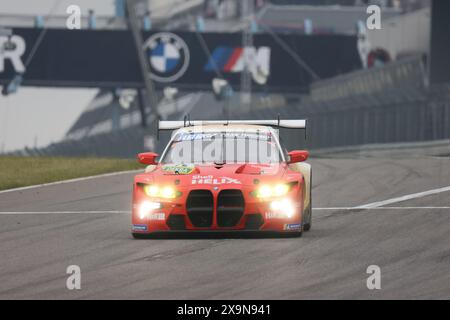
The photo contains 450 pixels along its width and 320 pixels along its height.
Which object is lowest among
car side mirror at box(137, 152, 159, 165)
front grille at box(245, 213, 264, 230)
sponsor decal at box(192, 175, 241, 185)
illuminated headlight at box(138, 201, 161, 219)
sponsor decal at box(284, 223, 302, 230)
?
sponsor decal at box(284, 223, 302, 230)

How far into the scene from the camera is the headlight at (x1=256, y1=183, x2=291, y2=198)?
48.7ft

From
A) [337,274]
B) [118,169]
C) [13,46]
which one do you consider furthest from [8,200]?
[13,46]

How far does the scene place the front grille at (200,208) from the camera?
1482 cm

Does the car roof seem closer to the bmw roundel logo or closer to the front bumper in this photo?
the front bumper

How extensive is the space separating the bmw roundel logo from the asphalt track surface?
5211cm

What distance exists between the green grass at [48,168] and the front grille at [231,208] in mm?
10891

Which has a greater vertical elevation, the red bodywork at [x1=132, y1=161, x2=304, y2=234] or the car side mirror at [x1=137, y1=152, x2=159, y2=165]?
the car side mirror at [x1=137, y1=152, x2=159, y2=165]

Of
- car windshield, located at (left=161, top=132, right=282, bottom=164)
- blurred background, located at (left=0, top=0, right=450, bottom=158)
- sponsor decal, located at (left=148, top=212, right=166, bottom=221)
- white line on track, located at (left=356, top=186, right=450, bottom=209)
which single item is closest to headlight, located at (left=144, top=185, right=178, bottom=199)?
sponsor decal, located at (left=148, top=212, right=166, bottom=221)

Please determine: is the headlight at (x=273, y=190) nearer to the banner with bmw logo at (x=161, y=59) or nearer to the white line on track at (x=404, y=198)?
the white line on track at (x=404, y=198)

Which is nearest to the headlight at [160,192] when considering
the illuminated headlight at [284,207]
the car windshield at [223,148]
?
the car windshield at [223,148]

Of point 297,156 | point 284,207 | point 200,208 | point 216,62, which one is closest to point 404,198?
point 297,156

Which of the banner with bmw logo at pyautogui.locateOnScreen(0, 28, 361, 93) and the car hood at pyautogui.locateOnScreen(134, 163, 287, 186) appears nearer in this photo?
the car hood at pyautogui.locateOnScreen(134, 163, 287, 186)

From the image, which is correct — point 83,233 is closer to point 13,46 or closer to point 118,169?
point 118,169

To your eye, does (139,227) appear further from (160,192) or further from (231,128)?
(231,128)
